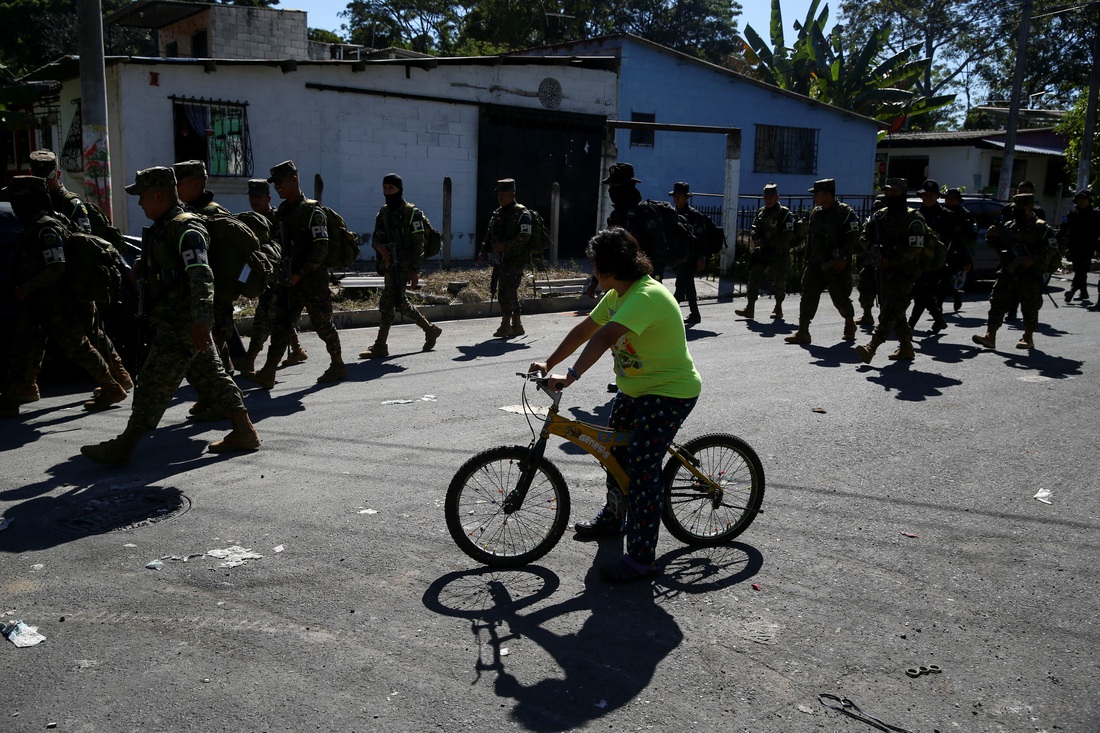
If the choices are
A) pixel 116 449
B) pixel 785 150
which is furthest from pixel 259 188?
pixel 785 150

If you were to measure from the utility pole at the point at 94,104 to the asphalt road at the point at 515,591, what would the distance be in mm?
4337

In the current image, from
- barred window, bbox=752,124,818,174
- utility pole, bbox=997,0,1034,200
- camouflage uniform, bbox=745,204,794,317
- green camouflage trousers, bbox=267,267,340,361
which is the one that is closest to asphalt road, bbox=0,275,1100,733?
green camouflage trousers, bbox=267,267,340,361

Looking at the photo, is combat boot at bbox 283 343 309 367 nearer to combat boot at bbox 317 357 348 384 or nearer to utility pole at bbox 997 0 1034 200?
combat boot at bbox 317 357 348 384

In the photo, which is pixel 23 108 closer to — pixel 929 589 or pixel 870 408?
pixel 870 408

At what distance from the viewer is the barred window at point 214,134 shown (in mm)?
16031

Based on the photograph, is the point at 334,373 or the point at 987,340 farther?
the point at 987,340

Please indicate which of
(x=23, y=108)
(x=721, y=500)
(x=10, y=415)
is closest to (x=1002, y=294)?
(x=721, y=500)

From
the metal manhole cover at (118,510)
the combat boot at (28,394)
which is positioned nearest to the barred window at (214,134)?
the combat boot at (28,394)

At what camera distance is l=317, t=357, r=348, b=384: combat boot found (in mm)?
8719

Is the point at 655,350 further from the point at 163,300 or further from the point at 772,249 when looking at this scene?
the point at 772,249

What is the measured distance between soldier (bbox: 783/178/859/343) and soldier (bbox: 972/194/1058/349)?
1.66 m

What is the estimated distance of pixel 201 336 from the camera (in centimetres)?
564

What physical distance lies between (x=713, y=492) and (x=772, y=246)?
355 inches

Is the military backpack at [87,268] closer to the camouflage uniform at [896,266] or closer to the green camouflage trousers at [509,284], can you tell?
the green camouflage trousers at [509,284]
